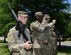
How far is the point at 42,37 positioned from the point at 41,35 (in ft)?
0.19

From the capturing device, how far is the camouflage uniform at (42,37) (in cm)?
920

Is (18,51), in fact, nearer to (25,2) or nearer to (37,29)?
(37,29)

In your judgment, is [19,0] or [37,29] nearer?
[37,29]

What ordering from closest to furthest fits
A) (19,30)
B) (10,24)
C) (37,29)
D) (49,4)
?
(19,30) → (37,29) → (10,24) → (49,4)

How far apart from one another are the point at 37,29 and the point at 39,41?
338mm

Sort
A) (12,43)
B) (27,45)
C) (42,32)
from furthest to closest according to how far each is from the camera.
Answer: (42,32) → (12,43) → (27,45)

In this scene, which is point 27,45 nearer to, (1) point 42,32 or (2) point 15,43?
(2) point 15,43

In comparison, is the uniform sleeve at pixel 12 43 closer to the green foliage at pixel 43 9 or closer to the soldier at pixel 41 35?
the soldier at pixel 41 35

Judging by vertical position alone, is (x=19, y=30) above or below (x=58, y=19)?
above

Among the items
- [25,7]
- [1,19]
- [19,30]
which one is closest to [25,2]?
[25,7]

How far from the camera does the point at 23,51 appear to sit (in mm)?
4625

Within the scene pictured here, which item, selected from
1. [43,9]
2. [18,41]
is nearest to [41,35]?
[18,41]

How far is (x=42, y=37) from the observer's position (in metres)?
9.23

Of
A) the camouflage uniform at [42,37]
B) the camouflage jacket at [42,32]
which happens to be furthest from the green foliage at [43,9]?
the camouflage jacket at [42,32]
